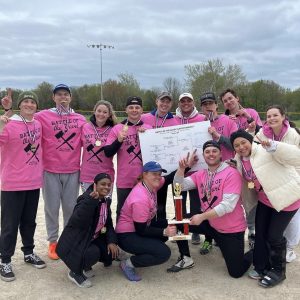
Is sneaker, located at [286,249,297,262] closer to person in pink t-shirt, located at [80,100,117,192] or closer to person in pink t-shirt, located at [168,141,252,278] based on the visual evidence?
person in pink t-shirt, located at [168,141,252,278]

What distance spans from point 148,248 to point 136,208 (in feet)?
1.74

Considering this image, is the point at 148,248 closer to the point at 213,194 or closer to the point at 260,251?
the point at 213,194

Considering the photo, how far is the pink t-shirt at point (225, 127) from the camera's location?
18.5 feet

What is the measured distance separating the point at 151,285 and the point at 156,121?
232 centimetres

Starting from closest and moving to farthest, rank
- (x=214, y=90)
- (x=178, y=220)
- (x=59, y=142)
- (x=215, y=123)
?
(x=178, y=220), (x=59, y=142), (x=215, y=123), (x=214, y=90)

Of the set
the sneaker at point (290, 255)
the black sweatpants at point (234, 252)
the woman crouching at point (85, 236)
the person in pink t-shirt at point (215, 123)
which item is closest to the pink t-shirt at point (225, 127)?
the person in pink t-shirt at point (215, 123)

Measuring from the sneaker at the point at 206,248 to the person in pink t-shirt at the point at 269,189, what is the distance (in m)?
0.92

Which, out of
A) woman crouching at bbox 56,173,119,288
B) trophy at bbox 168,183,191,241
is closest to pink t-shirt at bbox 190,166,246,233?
trophy at bbox 168,183,191,241

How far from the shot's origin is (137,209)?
4883 mm

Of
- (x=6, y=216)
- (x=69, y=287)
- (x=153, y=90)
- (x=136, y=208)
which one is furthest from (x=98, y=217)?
(x=153, y=90)

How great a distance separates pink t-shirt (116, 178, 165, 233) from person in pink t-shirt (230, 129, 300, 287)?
1.27m

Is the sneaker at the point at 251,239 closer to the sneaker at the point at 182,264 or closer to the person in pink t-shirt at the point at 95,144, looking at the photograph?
the sneaker at the point at 182,264

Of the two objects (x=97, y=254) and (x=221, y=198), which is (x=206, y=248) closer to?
(x=221, y=198)

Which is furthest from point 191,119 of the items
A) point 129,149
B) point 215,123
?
point 129,149
